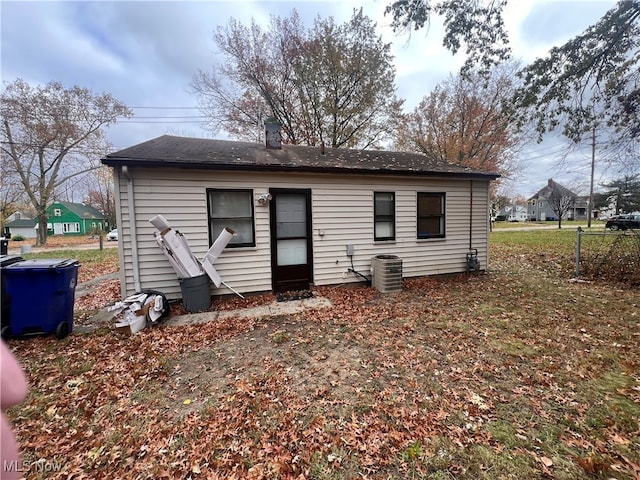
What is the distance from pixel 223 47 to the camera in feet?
47.0

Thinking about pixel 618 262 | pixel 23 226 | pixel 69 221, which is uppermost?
pixel 69 221

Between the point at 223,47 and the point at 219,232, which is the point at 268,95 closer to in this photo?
the point at 223,47

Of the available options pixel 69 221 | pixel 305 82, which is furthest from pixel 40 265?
pixel 69 221

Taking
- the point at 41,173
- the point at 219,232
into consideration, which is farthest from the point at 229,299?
the point at 41,173

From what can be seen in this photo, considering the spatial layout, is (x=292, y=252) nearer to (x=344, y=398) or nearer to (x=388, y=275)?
(x=388, y=275)

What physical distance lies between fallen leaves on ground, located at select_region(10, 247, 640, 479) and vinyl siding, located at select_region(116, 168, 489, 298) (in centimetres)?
155

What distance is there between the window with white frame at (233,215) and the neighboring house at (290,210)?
2 centimetres

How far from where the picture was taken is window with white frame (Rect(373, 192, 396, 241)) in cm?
721

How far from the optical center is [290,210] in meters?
6.53

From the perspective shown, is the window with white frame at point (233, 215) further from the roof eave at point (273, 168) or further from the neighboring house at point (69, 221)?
the neighboring house at point (69, 221)

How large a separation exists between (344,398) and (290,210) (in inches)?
175

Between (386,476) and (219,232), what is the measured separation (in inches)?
206

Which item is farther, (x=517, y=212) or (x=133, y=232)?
(x=517, y=212)

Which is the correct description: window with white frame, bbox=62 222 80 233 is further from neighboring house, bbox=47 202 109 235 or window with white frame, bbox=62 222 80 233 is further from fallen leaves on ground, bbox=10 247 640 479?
fallen leaves on ground, bbox=10 247 640 479
